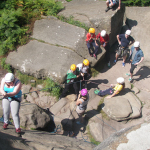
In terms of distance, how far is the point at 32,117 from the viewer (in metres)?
5.82

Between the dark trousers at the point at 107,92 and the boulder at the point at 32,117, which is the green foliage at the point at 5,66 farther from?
the dark trousers at the point at 107,92

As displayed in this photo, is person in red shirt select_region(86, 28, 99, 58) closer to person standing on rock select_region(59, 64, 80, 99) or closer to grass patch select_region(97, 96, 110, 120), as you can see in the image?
person standing on rock select_region(59, 64, 80, 99)

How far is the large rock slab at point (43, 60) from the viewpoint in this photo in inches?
299

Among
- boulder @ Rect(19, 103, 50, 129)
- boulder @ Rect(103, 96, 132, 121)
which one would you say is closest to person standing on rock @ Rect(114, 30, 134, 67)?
boulder @ Rect(103, 96, 132, 121)

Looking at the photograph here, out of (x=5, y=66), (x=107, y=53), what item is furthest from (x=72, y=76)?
(x=5, y=66)

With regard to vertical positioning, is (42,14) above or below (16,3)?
below

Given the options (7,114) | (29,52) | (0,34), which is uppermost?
(0,34)

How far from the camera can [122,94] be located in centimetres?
718

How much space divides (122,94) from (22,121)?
4.45 meters

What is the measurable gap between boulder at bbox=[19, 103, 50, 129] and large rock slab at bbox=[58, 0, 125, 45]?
5694mm

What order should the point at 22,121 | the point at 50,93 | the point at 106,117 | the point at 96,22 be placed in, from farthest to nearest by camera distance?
the point at 96,22 < the point at 50,93 < the point at 106,117 < the point at 22,121

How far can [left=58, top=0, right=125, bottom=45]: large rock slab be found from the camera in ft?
29.4

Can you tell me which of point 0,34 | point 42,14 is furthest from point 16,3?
point 0,34

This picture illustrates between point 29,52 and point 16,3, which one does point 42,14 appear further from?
point 29,52
